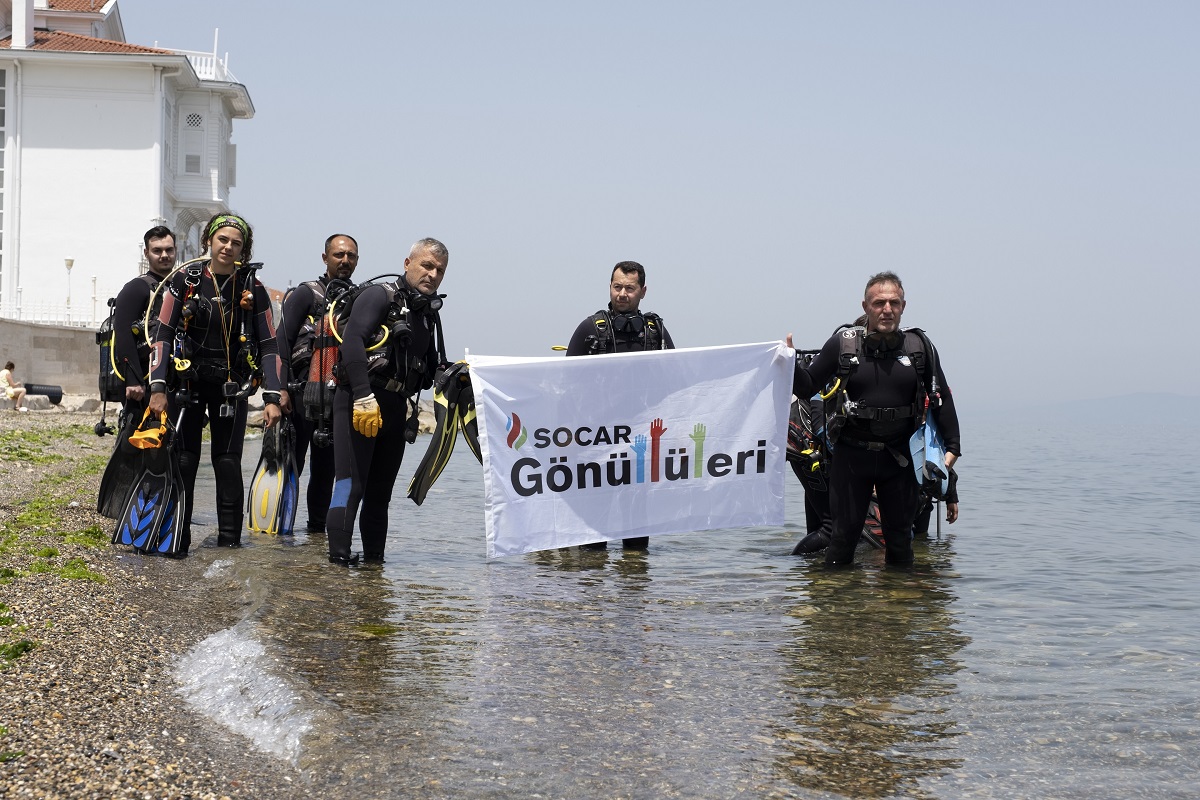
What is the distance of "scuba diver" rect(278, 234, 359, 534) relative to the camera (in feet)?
29.8

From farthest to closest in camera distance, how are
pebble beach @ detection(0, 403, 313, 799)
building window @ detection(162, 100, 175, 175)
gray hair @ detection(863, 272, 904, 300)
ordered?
building window @ detection(162, 100, 175, 175) → gray hair @ detection(863, 272, 904, 300) → pebble beach @ detection(0, 403, 313, 799)

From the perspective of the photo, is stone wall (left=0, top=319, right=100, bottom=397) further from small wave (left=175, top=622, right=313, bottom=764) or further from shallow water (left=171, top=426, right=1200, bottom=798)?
small wave (left=175, top=622, right=313, bottom=764)

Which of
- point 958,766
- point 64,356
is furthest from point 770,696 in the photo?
point 64,356

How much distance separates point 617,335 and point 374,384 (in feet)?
7.25

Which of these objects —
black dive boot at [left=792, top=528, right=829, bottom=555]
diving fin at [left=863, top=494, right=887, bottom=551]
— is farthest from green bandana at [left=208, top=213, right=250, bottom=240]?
diving fin at [left=863, top=494, right=887, bottom=551]

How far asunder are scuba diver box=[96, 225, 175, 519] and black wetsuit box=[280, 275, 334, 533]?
1.06 meters

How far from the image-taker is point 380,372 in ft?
26.7

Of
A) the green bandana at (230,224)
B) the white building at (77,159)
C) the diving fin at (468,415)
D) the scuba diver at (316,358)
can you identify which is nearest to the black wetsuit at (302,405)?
the scuba diver at (316,358)

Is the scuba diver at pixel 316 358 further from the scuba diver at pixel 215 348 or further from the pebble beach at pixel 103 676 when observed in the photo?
the pebble beach at pixel 103 676

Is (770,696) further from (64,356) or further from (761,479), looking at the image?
(64,356)

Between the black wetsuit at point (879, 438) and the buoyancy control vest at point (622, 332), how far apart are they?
1582mm

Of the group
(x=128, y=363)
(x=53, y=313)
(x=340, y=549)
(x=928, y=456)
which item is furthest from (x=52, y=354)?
(x=928, y=456)

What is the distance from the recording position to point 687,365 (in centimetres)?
906

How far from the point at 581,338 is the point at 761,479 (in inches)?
69.5
